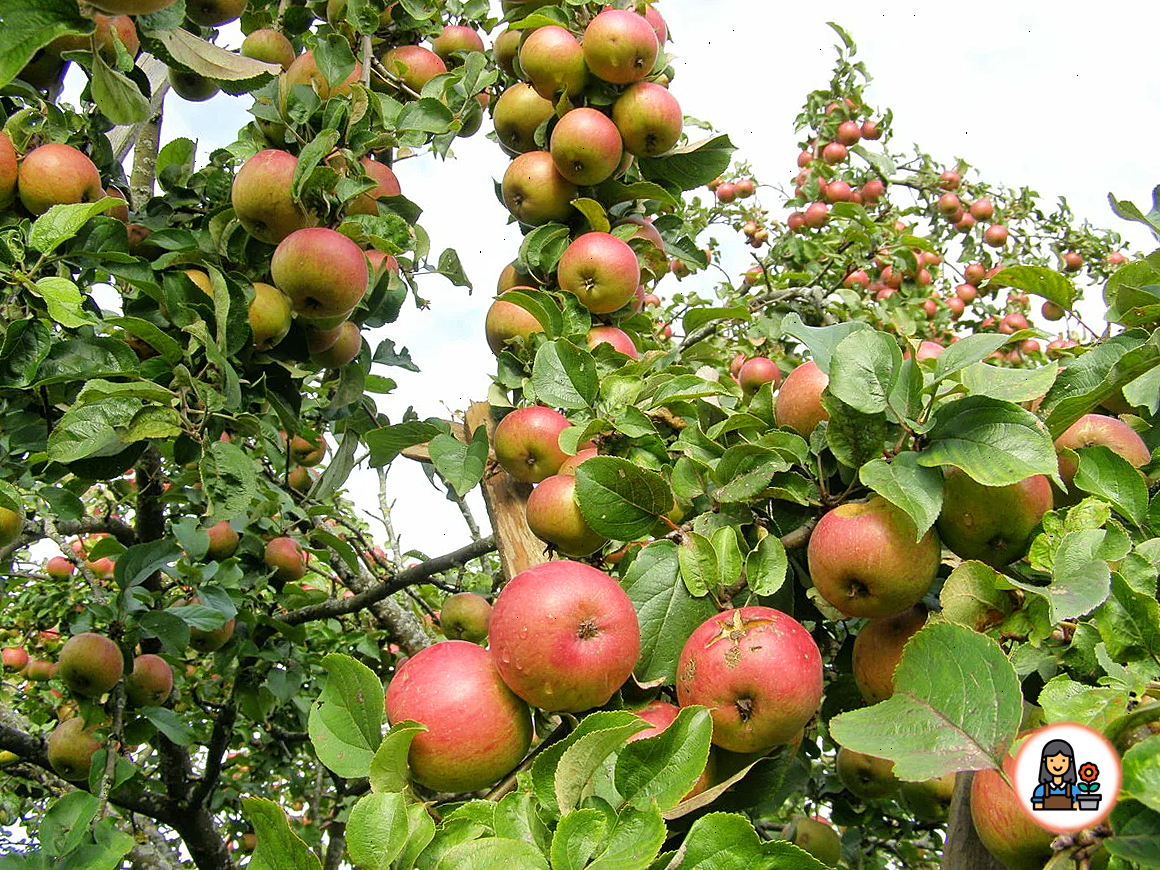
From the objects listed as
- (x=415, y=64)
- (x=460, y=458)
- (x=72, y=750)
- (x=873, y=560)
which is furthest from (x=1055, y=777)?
(x=72, y=750)

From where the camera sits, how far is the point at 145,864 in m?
2.58

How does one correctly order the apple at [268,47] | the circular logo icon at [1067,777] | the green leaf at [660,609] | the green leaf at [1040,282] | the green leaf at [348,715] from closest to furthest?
the circular logo icon at [1067,777] < the green leaf at [348,715] < the green leaf at [660,609] < the green leaf at [1040,282] < the apple at [268,47]

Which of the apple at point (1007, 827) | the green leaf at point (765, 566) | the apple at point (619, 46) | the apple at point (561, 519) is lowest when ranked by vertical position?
the apple at point (1007, 827)

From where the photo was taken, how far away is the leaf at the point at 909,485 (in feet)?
2.73

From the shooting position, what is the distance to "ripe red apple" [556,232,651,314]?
1525 millimetres

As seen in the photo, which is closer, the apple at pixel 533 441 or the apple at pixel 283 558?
the apple at pixel 533 441

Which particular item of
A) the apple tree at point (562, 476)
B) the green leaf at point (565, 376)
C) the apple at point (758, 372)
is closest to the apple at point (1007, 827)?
the apple tree at point (562, 476)

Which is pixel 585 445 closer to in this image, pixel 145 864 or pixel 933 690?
pixel 933 690

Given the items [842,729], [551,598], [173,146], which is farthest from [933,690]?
[173,146]

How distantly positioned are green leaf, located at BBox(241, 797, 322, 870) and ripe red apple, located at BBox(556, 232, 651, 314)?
1.05 m

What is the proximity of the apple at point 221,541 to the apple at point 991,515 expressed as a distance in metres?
2.31

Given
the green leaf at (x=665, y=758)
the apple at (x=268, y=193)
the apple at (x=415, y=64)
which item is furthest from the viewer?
the apple at (x=415, y=64)

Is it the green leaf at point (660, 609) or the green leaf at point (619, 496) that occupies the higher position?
the green leaf at point (619, 496)

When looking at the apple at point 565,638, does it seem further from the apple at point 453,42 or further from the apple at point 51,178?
the apple at point 453,42
